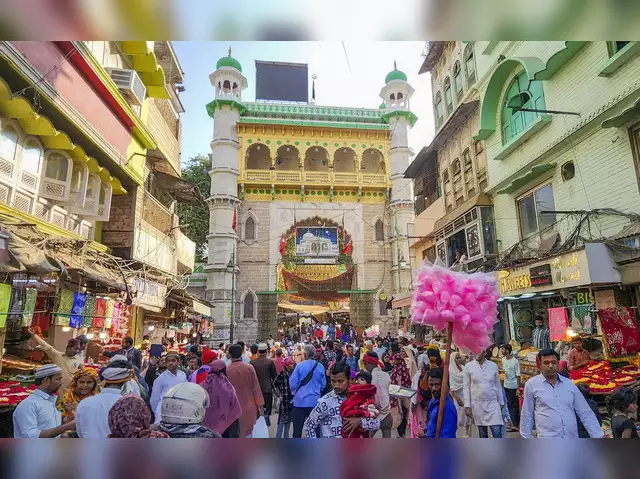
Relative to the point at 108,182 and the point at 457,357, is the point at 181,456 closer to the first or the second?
the point at 457,357

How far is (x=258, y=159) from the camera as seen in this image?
32.5 m

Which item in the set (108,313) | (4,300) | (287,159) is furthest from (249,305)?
(4,300)

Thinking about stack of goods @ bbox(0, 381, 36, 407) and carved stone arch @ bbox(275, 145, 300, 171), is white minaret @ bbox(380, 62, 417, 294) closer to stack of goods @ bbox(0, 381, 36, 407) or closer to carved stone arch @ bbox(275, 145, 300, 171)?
carved stone arch @ bbox(275, 145, 300, 171)

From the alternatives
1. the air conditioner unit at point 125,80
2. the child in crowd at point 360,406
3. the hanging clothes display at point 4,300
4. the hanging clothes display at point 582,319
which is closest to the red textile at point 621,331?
the hanging clothes display at point 582,319

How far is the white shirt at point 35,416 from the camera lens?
13.2ft

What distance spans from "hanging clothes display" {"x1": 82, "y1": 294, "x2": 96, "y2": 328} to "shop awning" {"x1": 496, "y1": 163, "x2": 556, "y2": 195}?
12541 millimetres

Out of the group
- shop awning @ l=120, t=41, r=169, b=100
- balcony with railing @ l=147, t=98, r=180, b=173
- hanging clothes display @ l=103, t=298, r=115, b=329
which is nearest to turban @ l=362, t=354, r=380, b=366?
hanging clothes display @ l=103, t=298, r=115, b=329

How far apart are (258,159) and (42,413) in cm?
2951

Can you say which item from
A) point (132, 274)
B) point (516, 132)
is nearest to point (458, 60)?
point (516, 132)

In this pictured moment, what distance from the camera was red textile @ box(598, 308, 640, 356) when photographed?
27.9 ft

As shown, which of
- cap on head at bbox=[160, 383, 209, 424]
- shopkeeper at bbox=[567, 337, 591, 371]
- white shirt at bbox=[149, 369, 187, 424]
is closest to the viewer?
cap on head at bbox=[160, 383, 209, 424]

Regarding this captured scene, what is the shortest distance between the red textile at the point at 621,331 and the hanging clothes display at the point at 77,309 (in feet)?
37.6
